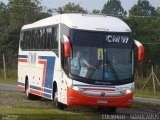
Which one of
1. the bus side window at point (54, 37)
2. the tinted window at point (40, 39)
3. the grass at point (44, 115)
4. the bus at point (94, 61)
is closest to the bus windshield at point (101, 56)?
the bus at point (94, 61)

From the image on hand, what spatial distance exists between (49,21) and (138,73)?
3213 cm

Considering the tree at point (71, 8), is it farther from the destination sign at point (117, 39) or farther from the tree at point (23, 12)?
the destination sign at point (117, 39)

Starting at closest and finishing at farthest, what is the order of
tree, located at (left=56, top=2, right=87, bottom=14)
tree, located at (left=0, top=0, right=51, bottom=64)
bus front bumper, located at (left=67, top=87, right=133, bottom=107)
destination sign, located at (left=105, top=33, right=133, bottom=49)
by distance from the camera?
1. bus front bumper, located at (left=67, top=87, right=133, bottom=107)
2. destination sign, located at (left=105, top=33, right=133, bottom=49)
3. tree, located at (left=0, top=0, right=51, bottom=64)
4. tree, located at (left=56, top=2, right=87, bottom=14)

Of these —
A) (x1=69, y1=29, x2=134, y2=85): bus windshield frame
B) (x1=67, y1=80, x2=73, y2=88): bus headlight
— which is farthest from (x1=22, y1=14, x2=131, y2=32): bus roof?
(x1=67, y1=80, x2=73, y2=88): bus headlight

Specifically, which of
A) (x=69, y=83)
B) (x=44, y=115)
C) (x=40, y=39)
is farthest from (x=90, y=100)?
(x=40, y=39)

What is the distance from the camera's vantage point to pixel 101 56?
20.6 m

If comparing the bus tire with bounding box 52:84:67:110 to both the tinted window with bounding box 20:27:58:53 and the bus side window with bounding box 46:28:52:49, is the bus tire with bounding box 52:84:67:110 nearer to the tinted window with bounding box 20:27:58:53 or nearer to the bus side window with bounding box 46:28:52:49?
the tinted window with bounding box 20:27:58:53

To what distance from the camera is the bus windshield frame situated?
66.8ft

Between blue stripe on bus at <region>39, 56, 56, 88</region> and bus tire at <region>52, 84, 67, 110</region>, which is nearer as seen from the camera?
bus tire at <region>52, 84, 67, 110</region>

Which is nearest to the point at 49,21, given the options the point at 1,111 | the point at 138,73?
the point at 1,111

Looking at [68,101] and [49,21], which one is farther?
[49,21]

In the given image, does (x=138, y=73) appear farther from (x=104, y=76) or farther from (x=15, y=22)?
(x=104, y=76)

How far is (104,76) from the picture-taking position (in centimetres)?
2038

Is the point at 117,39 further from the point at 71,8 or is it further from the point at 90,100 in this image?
the point at 71,8
